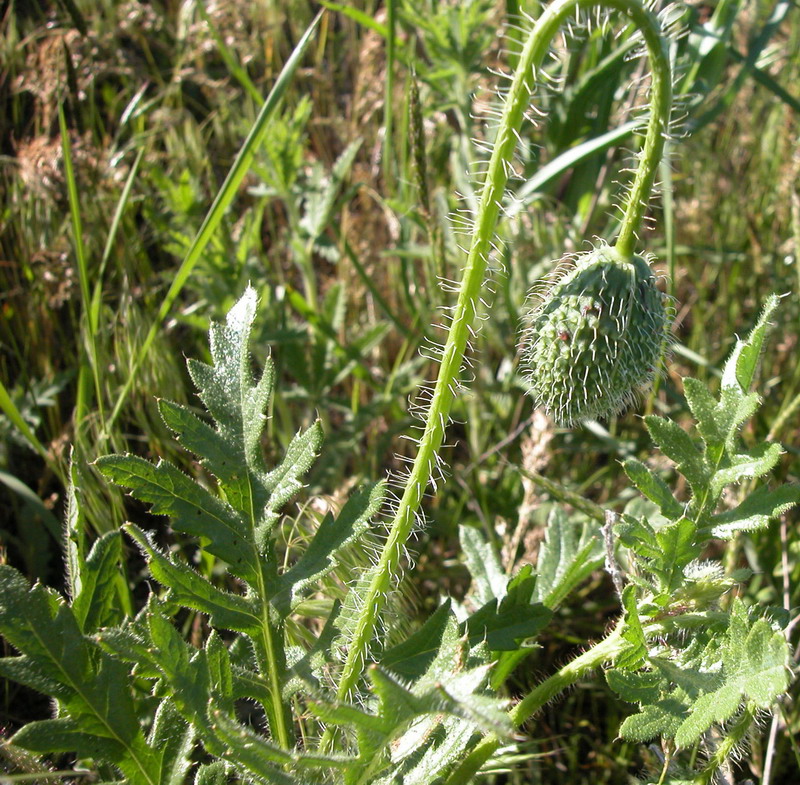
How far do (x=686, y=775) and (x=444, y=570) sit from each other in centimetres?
105

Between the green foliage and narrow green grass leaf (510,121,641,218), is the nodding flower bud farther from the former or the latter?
narrow green grass leaf (510,121,641,218)

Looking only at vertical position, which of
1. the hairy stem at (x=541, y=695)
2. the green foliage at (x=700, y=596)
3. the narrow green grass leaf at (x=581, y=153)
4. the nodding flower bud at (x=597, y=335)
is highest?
the narrow green grass leaf at (x=581, y=153)

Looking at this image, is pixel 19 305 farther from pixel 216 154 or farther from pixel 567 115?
A: pixel 567 115

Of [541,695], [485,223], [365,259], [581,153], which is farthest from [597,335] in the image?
[365,259]

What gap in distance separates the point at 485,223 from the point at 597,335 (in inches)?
12.6

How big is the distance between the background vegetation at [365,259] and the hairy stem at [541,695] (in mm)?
534

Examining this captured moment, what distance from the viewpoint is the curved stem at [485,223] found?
1221 millimetres

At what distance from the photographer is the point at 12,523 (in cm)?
244

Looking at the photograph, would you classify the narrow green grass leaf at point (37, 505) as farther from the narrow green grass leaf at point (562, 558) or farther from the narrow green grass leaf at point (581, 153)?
the narrow green grass leaf at point (581, 153)

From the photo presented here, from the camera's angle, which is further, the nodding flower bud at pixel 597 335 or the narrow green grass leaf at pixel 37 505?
the narrow green grass leaf at pixel 37 505

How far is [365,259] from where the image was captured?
311 centimetres

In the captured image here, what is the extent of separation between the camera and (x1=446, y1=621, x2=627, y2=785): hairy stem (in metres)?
1.40

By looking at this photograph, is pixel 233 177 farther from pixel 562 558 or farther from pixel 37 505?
pixel 562 558

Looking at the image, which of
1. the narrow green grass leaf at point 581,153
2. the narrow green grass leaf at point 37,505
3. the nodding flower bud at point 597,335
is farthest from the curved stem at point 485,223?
the narrow green grass leaf at point 37,505
